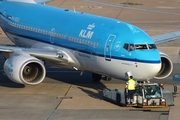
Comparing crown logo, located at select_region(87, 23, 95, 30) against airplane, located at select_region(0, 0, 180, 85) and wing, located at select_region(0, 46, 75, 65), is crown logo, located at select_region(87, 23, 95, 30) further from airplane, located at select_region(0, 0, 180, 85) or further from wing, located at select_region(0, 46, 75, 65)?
wing, located at select_region(0, 46, 75, 65)

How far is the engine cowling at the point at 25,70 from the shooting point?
104 ft

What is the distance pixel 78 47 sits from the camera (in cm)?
3275

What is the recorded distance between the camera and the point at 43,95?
106 ft

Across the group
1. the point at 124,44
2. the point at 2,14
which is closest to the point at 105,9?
the point at 2,14

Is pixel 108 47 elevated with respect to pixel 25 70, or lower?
elevated

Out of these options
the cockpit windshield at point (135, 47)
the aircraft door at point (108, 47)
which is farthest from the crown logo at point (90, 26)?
the cockpit windshield at point (135, 47)

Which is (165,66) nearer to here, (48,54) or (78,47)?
(78,47)

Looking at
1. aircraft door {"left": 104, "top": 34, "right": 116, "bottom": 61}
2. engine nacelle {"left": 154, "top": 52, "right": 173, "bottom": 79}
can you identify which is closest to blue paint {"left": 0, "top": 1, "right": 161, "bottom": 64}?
aircraft door {"left": 104, "top": 34, "right": 116, "bottom": 61}

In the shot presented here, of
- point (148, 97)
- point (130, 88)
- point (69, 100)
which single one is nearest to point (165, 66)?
point (148, 97)

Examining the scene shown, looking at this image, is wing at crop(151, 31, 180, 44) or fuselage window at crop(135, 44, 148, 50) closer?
fuselage window at crop(135, 44, 148, 50)

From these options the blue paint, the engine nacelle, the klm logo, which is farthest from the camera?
the engine nacelle

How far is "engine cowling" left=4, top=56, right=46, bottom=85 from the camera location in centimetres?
3175

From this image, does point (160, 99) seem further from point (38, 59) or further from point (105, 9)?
point (105, 9)

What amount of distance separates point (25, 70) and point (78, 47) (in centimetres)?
310
